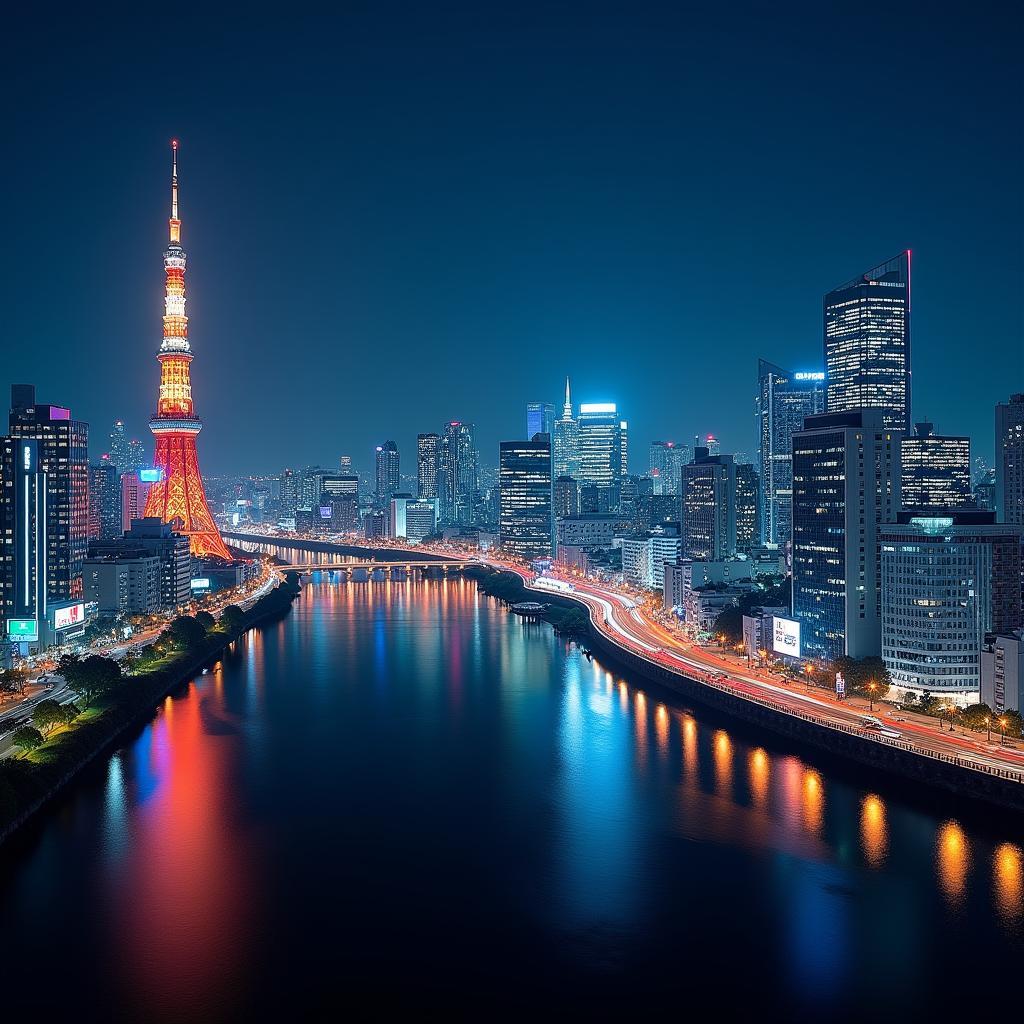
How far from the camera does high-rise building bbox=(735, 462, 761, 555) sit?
127 ft

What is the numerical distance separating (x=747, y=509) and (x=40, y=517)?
2616 cm

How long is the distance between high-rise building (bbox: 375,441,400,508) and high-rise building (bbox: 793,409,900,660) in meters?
72.6

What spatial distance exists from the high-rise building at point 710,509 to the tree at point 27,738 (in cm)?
2449

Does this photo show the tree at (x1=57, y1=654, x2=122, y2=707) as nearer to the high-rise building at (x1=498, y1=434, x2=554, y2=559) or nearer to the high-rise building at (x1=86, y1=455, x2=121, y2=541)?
the high-rise building at (x1=86, y1=455, x2=121, y2=541)

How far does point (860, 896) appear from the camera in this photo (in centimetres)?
905

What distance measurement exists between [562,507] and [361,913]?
4533cm

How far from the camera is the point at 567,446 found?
7288 cm

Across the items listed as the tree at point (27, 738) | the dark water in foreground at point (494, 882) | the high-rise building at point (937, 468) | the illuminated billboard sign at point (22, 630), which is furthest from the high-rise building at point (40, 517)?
the high-rise building at point (937, 468)

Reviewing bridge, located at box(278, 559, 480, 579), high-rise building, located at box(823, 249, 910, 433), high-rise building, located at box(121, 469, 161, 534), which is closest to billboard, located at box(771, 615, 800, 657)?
high-rise building, located at box(823, 249, 910, 433)

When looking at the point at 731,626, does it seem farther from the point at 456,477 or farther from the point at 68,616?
the point at 456,477

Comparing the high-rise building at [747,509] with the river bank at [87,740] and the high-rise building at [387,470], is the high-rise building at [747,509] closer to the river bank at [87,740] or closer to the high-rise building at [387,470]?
the river bank at [87,740]

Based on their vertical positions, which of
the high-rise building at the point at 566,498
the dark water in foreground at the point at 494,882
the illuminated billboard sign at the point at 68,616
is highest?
the high-rise building at the point at 566,498

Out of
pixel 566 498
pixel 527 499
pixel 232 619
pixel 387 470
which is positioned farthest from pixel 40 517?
pixel 387 470

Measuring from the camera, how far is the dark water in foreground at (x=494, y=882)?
7.60 meters
